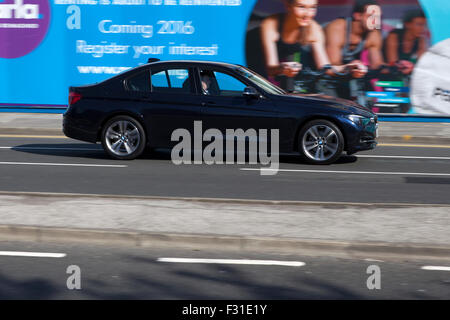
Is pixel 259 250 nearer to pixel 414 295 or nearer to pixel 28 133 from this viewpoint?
pixel 414 295

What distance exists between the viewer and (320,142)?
40.9 feet

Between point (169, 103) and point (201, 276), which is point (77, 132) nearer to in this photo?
point (169, 103)

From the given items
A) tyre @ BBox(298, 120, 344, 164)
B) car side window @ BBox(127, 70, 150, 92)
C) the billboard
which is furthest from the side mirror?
the billboard

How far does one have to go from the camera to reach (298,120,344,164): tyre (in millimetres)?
12344

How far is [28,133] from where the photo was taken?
17312 mm

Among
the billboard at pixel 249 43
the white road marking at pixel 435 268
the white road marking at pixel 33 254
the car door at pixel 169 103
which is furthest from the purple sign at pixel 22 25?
the white road marking at pixel 435 268

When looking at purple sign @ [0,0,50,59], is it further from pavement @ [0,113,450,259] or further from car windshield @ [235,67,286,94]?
pavement @ [0,113,450,259]

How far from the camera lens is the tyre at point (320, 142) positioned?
40.5 feet

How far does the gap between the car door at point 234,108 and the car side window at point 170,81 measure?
25cm

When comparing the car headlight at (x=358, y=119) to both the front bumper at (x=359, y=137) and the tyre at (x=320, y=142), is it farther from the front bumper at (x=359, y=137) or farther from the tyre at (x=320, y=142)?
the tyre at (x=320, y=142)

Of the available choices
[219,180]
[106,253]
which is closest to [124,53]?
[219,180]

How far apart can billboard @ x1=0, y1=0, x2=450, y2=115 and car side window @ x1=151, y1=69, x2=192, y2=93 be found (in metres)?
7.01

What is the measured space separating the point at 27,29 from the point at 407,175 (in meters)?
12.3
